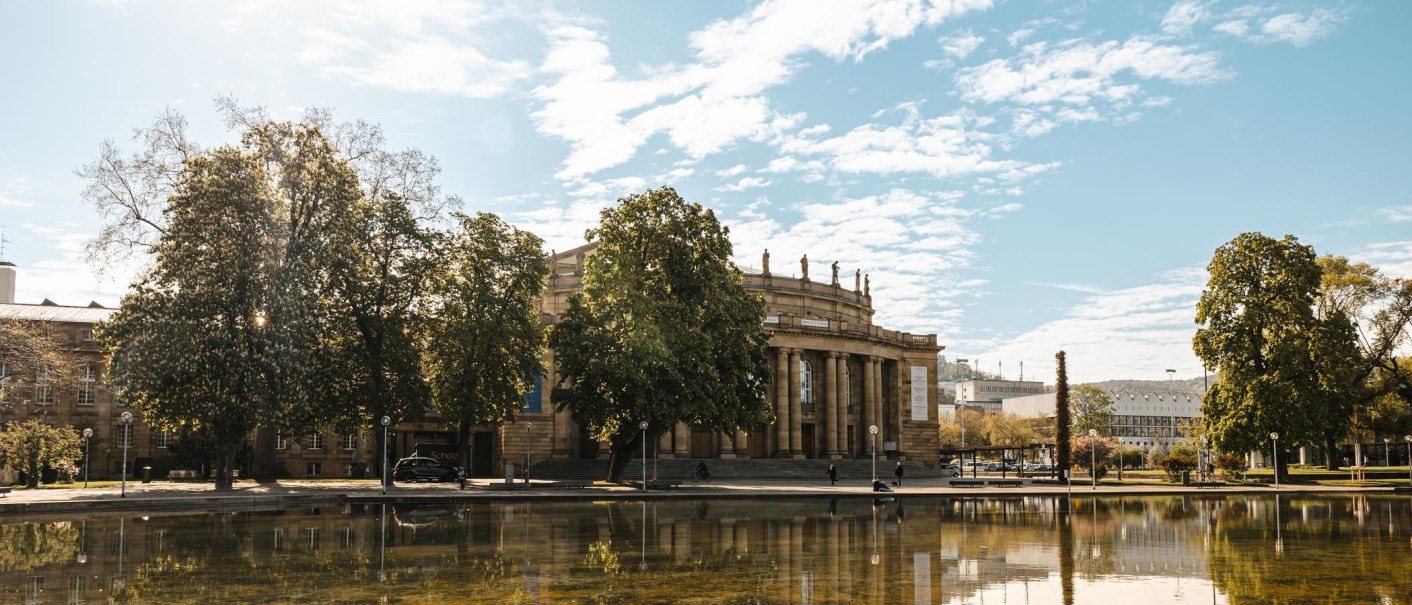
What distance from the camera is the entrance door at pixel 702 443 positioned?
73.8 meters

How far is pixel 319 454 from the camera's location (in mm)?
70625

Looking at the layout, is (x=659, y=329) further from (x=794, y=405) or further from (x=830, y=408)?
(x=830, y=408)

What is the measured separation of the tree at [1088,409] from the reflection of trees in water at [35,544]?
423 ft

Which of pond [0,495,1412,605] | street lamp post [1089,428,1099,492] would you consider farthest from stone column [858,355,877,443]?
pond [0,495,1412,605]

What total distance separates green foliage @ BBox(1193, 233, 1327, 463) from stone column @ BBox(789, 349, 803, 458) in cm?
2714

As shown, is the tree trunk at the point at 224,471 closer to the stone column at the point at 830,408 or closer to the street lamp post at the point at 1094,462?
the street lamp post at the point at 1094,462

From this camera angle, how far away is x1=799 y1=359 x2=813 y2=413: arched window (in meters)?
80.0

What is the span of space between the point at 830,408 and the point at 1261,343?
99.3 ft

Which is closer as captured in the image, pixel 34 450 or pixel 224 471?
pixel 224 471

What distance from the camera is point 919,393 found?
90625mm

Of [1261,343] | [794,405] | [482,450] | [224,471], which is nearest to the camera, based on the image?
[224,471]

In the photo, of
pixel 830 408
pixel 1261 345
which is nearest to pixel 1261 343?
pixel 1261 345

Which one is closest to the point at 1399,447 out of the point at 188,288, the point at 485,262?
the point at 485,262

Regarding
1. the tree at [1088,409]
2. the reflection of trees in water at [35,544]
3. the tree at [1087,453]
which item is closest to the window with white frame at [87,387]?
the reflection of trees in water at [35,544]
